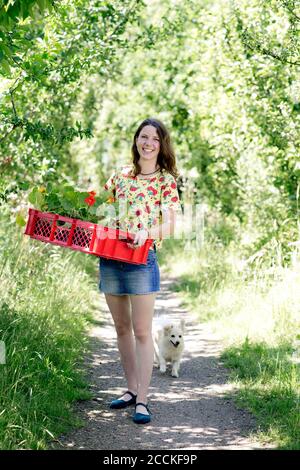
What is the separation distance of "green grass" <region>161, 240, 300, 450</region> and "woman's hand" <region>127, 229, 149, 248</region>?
1.47 m

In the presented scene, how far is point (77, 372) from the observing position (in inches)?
261

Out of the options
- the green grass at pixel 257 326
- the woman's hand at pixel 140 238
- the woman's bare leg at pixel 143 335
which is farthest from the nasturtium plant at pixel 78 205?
the green grass at pixel 257 326

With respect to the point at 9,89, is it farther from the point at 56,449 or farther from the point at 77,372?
the point at 56,449

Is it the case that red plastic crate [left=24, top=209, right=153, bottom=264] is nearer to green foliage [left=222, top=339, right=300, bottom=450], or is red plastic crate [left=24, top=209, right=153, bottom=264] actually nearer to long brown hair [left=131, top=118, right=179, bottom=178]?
long brown hair [left=131, top=118, right=179, bottom=178]

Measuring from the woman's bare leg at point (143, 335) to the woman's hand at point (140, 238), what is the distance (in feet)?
1.59

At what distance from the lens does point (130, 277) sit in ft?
17.7

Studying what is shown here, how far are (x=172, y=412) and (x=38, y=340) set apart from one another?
4.51 ft

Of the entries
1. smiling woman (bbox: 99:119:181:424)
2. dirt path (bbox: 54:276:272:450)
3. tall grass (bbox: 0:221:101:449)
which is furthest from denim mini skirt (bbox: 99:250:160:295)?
dirt path (bbox: 54:276:272:450)

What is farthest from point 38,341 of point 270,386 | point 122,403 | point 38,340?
point 270,386

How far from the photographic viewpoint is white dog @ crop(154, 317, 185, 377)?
285 inches

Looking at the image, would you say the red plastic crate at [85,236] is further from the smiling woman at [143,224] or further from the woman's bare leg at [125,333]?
the woman's bare leg at [125,333]

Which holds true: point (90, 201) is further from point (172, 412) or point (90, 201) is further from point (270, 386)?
point (270, 386)

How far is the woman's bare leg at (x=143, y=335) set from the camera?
213 inches

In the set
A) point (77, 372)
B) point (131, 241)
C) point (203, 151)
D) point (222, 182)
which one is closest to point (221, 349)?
point (77, 372)
